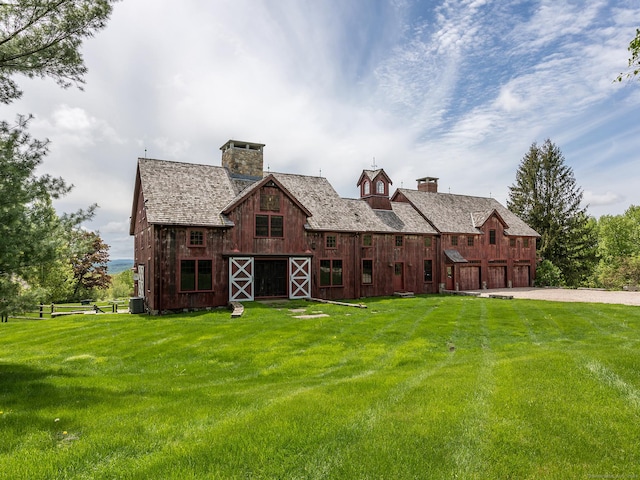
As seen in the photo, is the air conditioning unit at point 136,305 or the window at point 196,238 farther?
the air conditioning unit at point 136,305

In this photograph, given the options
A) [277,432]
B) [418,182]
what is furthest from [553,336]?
[418,182]

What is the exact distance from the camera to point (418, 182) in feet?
138

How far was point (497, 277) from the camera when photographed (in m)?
37.9

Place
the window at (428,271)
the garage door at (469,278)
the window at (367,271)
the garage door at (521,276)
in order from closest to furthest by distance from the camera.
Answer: the window at (367,271), the window at (428,271), the garage door at (469,278), the garage door at (521,276)

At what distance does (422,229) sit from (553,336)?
18.7 m

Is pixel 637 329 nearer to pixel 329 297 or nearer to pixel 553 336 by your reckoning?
pixel 553 336

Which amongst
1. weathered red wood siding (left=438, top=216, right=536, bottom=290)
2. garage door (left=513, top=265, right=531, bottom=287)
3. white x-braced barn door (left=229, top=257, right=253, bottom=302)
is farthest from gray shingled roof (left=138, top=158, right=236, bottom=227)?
garage door (left=513, top=265, right=531, bottom=287)

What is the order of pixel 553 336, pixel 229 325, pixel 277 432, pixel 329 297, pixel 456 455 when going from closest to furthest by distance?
pixel 456 455 < pixel 277 432 < pixel 553 336 < pixel 229 325 < pixel 329 297

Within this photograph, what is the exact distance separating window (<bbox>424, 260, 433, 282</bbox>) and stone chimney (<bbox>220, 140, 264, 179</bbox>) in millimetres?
15520

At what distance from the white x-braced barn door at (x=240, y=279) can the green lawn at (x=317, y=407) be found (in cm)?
903

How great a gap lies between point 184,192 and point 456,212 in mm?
25848

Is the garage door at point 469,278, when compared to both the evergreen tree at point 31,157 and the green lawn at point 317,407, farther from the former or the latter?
the evergreen tree at point 31,157

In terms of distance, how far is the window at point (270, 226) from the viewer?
24566 mm

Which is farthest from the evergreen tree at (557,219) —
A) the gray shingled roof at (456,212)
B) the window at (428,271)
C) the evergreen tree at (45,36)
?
the evergreen tree at (45,36)
